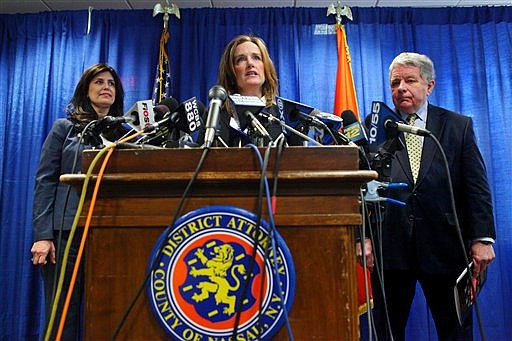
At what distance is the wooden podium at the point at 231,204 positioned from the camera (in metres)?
0.78

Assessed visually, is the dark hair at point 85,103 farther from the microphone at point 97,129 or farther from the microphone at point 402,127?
the microphone at point 402,127

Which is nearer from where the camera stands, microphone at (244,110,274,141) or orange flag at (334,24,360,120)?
microphone at (244,110,274,141)

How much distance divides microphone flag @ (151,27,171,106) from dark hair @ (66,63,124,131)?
3.39 feet

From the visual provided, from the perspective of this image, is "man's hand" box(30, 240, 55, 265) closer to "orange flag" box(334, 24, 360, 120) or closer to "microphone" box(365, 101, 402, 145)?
"microphone" box(365, 101, 402, 145)

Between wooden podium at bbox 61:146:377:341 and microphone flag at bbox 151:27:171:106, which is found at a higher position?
microphone flag at bbox 151:27:171:106

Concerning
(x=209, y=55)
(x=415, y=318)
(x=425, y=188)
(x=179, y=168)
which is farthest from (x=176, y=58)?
(x=179, y=168)

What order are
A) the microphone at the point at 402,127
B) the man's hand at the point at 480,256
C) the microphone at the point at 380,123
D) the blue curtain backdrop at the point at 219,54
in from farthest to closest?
the blue curtain backdrop at the point at 219,54 → the man's hand at the point at 480,256 → the microphone at the point at 380,123 → the microphone at the point at 402,127

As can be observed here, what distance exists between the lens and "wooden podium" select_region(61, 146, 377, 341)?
30.6 inches

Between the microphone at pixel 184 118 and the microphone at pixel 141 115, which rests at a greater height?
the microphone at pixel 141 115

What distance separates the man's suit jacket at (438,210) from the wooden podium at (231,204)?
1.03 m

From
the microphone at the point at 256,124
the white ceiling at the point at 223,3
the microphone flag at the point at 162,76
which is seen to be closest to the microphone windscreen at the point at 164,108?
the microphone at the point at 256,124

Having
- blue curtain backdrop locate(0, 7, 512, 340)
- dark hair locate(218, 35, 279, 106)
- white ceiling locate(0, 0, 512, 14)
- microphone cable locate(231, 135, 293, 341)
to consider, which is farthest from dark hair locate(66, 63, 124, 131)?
→ white ceiling locate(0, 0, 512, 14)

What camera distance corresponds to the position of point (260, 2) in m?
3.36

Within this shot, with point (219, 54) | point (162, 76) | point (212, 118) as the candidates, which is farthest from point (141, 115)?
point (219, 54)
